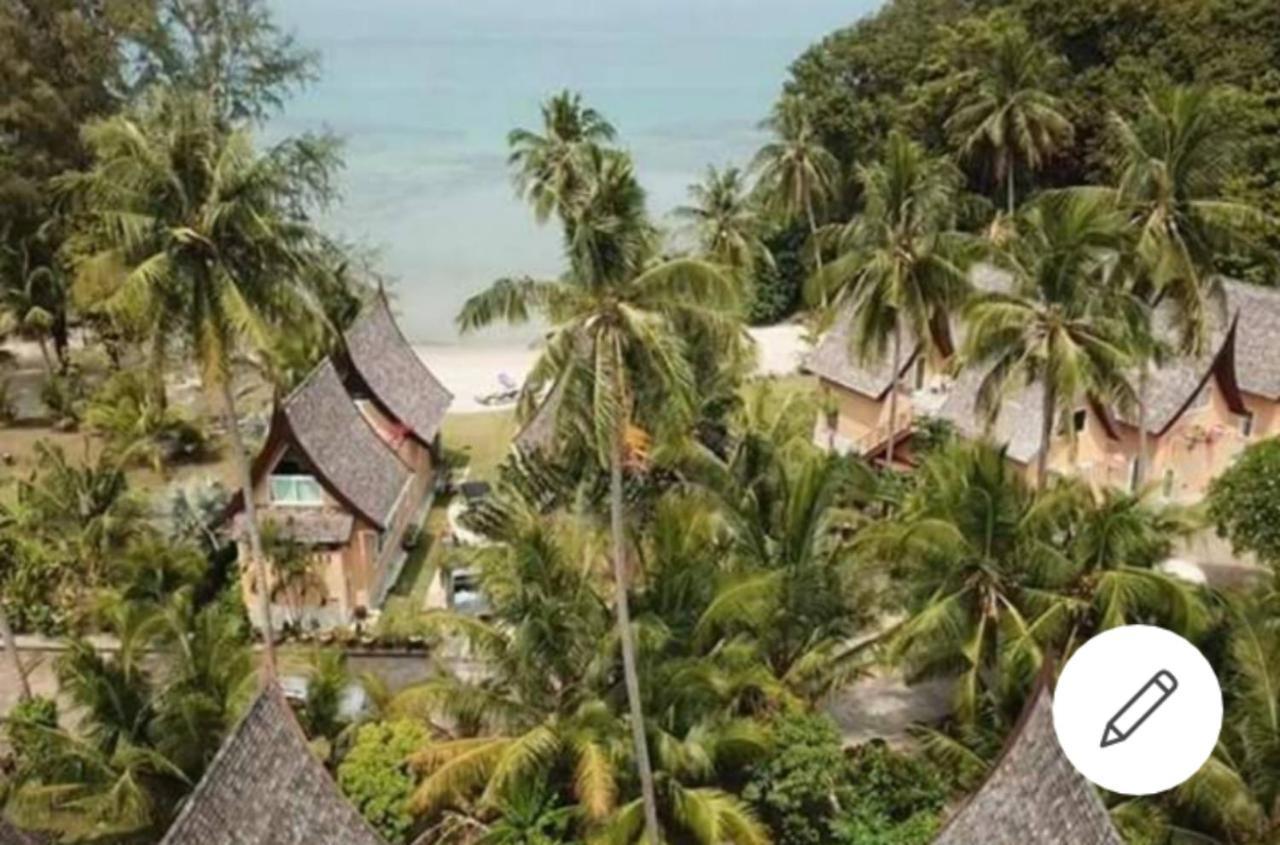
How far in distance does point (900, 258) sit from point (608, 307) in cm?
1533

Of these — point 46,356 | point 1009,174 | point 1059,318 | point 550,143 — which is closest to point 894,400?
point 1059,318

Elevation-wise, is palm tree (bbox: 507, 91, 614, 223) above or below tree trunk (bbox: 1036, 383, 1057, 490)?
above

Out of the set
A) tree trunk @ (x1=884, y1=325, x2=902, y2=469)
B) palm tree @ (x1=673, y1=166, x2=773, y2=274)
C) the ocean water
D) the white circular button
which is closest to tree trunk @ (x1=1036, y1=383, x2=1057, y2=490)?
tree trunk @ (x1=884, y1=325, x2=902, y2=469)

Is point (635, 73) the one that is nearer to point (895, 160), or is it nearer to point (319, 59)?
point (319, 59)

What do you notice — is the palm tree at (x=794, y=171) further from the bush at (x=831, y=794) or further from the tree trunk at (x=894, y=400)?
the bush at (x=831, y=794)

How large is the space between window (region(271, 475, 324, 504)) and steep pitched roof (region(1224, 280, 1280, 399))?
24.4 metres

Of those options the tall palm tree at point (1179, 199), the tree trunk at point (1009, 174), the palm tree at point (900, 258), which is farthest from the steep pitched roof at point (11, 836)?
the tree trunk at point (1009, 174)

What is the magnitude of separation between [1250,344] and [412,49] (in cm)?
12435

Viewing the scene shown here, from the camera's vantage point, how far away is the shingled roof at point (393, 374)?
3559 centimetres

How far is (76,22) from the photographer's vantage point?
4406 centimetres

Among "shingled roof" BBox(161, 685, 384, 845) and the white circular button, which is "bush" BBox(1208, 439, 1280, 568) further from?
"shingled roof" BBox(161, 685, 384, 845)

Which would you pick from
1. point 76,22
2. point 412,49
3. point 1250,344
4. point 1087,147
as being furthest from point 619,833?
point 412,49

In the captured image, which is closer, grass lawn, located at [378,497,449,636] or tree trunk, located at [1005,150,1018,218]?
grass lawn, located at [378,497,449,636]

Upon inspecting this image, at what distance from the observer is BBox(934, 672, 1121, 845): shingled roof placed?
15891mm
